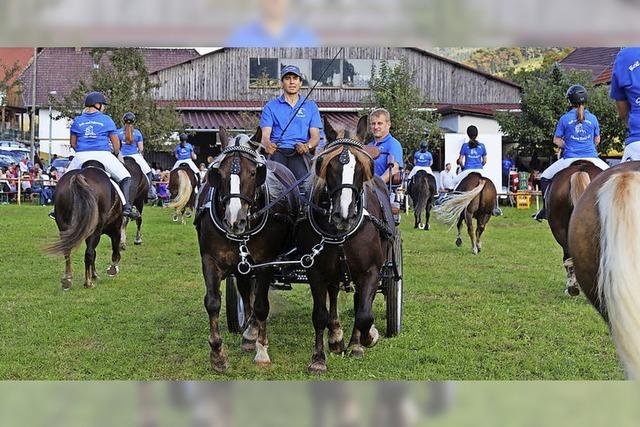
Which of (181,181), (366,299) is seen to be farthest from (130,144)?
(366,299)

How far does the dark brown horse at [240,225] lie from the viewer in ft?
19.1

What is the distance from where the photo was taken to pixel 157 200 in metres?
29.1

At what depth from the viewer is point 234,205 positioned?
223 inches

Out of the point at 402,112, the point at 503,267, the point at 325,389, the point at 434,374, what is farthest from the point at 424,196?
the point at 325,389

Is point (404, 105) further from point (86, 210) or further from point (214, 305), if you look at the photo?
point (214, 305)

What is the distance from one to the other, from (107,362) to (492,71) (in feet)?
117

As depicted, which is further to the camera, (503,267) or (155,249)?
(155,249)

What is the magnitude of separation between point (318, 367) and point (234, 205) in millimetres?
1528

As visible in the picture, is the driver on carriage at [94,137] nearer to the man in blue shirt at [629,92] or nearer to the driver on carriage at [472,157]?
the driver on carriage at [472,157]

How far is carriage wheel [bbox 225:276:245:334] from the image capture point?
7.67 metres

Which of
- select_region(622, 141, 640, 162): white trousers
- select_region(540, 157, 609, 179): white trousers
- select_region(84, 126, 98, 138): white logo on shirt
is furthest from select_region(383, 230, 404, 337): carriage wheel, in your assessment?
select_region(84, 126, 98, 138): white logo on shirt

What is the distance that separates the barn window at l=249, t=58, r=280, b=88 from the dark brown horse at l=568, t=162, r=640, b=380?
1141 inches

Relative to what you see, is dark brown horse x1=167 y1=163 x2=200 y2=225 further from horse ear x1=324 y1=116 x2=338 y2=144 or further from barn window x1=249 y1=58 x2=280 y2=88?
barn window x1=249 y1=58 x2=280 y2=88

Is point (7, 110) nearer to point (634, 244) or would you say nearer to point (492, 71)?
point (492, 71)
